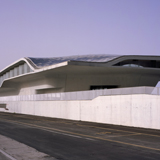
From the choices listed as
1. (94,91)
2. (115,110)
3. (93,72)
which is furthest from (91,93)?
(93,72)

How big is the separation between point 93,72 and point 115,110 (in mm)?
20651

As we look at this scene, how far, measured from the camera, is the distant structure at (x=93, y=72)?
129 ft

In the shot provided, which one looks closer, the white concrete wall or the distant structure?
the white concrete wall

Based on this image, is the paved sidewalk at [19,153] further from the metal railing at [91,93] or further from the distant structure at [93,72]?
the distant structure at [93,72]

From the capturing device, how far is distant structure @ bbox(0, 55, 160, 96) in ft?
129

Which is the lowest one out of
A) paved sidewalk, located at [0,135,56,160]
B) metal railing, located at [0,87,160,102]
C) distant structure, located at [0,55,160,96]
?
paved sidewalk, located at [0,135,56,160]

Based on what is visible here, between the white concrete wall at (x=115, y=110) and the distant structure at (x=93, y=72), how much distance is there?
24.0 feet

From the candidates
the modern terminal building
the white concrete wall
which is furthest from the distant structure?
the white concrete wall

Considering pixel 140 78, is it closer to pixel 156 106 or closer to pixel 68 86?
pixel 68 86

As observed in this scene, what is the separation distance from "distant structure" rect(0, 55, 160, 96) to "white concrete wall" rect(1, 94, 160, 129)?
7307mm

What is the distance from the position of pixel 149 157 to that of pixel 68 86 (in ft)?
125

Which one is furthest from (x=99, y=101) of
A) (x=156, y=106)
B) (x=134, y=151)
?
(x=134, y=151)

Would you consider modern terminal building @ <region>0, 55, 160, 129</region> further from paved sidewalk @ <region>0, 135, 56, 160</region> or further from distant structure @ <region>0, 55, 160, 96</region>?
paved sidewalk @ <region>0, 135, 56, 160</region>

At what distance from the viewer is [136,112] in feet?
70.4
